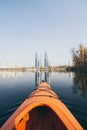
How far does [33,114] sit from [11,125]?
3929 mm

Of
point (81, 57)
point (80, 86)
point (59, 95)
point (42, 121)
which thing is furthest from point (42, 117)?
point (81, 57)

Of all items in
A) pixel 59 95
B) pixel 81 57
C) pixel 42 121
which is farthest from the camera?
pixel 81 57

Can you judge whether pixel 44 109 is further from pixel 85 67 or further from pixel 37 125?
pixel 85 67

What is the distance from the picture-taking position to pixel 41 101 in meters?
9.52

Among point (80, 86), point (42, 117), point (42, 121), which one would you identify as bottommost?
point (80, 86)

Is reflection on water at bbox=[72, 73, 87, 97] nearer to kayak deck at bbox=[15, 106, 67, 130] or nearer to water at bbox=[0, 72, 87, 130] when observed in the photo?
water at bbox=[0, 72, 87, 130]

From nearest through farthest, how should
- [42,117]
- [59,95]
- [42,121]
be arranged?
[42,121]
[42,117]
[59,95]

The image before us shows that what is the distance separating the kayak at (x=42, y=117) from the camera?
28.5 feet

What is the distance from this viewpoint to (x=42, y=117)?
1231 cm

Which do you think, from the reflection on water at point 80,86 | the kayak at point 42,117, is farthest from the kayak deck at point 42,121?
the reflection on water at point 80,86

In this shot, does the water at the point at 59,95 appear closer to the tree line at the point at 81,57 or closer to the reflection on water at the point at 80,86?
the reflection on water at the point at 80,86

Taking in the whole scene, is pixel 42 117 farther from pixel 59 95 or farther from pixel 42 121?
pixel 59 95

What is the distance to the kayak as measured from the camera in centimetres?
870

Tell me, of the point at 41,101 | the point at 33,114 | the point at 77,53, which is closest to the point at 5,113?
the point at 33,114
